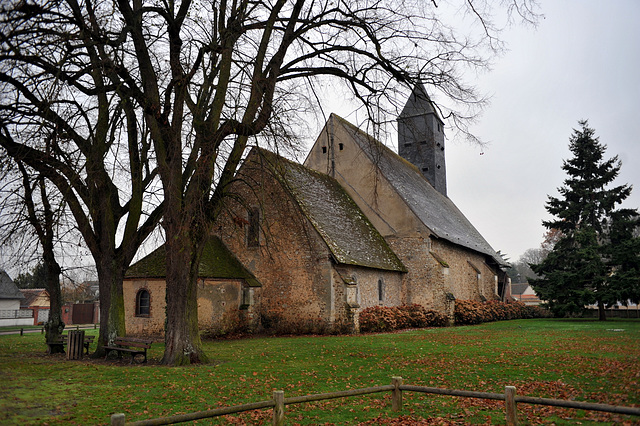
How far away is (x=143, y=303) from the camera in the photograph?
68.4ft

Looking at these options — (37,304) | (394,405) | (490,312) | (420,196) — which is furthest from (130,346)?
(37,304)

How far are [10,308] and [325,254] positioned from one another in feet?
135

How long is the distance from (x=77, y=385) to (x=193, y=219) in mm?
4458

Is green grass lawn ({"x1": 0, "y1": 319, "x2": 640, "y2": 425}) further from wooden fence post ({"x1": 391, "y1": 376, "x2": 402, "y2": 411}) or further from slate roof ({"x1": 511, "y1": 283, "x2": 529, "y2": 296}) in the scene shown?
slate roof ({"x1": 511, "y1": 283, "x2": 529, "y2": 296})

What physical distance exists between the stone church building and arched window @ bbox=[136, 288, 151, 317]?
0.04 m

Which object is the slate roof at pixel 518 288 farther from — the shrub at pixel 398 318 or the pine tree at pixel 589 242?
the shrub at pixel 398 318

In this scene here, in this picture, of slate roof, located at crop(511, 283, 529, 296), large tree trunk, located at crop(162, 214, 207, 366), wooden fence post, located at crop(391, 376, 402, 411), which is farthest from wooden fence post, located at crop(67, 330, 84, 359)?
slate roof, located at crop(511, 283, 529, 296)

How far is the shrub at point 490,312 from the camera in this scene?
27.6 m

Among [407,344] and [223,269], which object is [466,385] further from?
[223,269]

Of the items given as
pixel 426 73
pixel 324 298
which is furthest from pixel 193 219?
pixel 324 298

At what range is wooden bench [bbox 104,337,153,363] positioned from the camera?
509 inches

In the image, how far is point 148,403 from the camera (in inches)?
323

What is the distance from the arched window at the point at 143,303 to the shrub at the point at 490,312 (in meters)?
16.4

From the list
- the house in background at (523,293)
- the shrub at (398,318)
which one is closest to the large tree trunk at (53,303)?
the shrub at (398,318)
